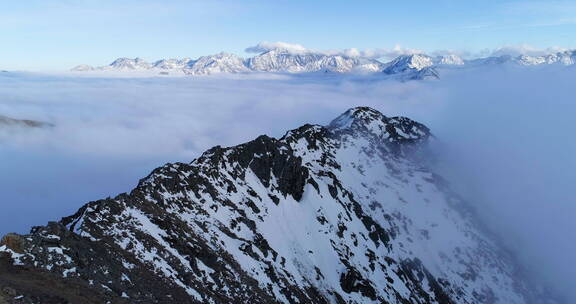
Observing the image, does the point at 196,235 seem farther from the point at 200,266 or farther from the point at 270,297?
the point at 270,297

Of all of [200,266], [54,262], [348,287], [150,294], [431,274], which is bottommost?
[431,274]

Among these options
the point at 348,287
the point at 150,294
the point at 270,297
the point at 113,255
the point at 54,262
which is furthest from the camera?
the point at 348,287

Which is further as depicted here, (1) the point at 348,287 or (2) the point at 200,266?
(1) the point at 348,287

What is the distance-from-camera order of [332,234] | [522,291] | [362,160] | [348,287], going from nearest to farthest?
[348,287], [332,234], [522,291], [362,160]

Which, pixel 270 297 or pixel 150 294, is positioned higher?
pixel 150 294

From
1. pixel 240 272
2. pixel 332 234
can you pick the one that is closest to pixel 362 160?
pixel 332 234

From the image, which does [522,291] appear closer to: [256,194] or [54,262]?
[256,194]

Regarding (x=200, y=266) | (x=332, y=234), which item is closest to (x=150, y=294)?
(x=200, y=266)
